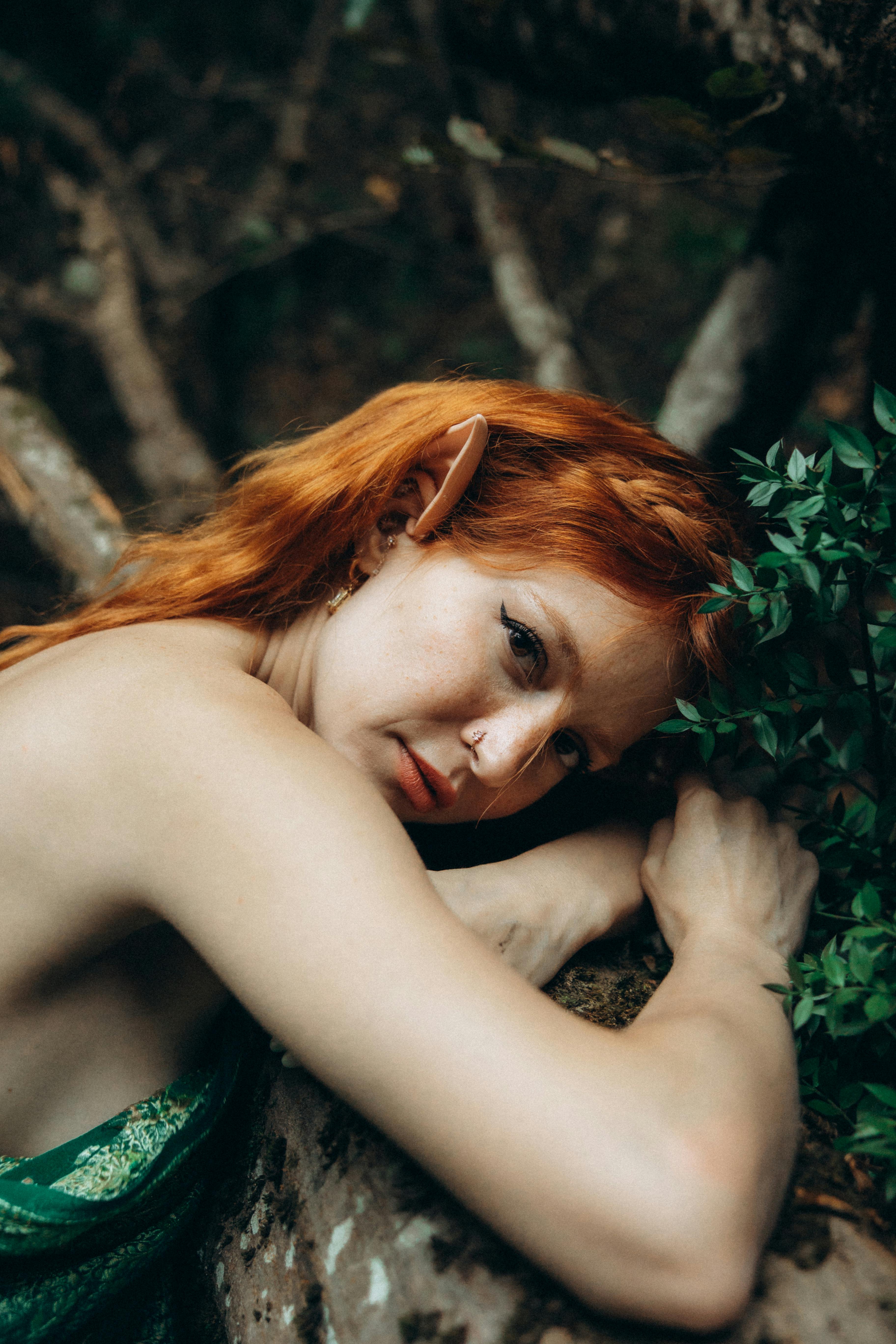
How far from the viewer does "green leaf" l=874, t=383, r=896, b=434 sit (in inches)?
45.1

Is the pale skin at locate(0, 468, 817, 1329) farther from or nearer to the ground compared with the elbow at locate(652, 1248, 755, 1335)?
farther from the ground

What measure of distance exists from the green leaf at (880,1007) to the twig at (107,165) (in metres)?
4.72

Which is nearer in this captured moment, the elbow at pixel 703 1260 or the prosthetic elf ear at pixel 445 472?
the elbow at pixel 703 1260

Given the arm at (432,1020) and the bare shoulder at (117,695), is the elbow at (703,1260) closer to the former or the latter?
the arm at (432,1020)

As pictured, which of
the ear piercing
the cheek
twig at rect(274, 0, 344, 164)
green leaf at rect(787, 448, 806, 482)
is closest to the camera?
green leaf at rect(787, 448, 806, 482)

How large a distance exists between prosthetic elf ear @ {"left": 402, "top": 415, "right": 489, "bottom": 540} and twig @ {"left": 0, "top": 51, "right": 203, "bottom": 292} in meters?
3.52

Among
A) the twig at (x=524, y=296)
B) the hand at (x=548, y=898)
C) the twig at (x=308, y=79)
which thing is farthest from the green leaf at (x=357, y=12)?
the hand at (x=548, y=898)

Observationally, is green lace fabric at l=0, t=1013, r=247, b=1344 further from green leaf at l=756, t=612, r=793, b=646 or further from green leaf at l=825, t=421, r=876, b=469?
green leaf at l=825, t=421, r=876, b=469

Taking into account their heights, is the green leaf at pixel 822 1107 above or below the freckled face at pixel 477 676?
below

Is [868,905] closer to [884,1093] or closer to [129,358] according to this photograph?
[884,1093]

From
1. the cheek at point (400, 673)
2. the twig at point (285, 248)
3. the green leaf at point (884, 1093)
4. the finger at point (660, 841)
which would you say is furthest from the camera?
the twig at point (285, 248)

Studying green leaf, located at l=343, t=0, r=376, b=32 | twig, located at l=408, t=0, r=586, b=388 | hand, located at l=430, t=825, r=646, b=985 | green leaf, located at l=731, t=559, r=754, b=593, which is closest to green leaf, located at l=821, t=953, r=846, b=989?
hand, located at l=430, t=825, r=646, b=985

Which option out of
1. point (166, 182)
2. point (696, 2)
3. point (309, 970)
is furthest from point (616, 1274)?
point (166, 182)

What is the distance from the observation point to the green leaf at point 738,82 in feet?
5.10
